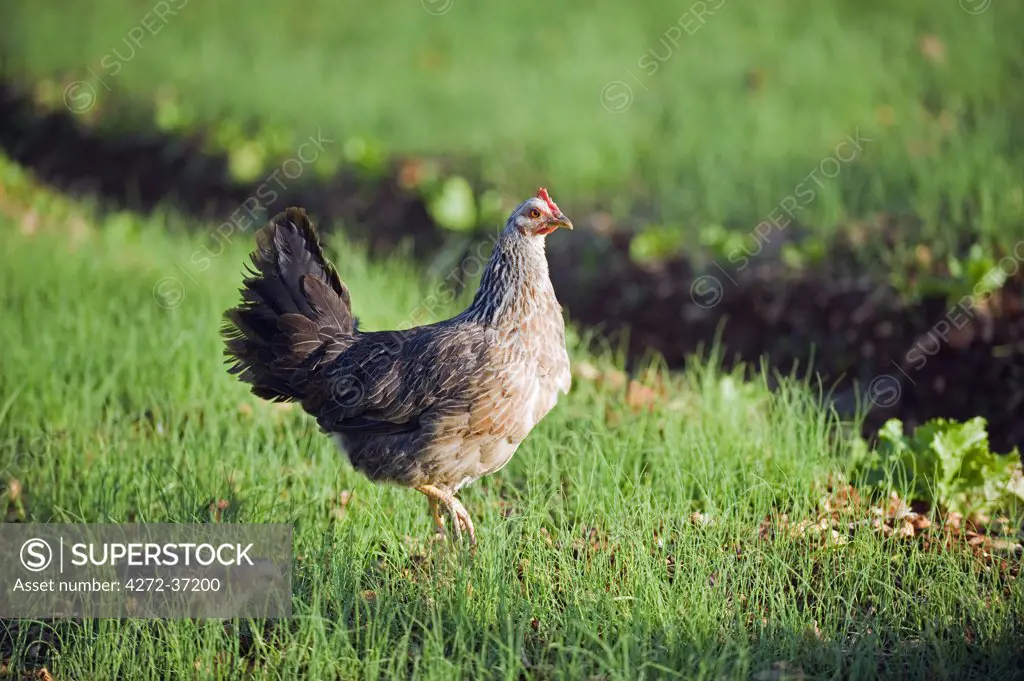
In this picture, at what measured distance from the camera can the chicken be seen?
14.0 feet

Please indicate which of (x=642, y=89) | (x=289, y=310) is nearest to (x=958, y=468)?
(x=289, y=310)

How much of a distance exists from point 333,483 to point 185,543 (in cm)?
80

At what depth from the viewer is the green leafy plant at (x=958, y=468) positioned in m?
4.59

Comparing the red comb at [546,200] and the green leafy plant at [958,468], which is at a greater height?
the red comb at [546,200]

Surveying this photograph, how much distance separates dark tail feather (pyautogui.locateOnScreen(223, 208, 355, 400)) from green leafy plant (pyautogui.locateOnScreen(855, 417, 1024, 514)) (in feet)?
7.95

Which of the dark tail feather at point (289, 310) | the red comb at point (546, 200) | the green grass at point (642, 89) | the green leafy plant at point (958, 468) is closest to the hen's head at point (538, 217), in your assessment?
the red comb at point (546, 200)

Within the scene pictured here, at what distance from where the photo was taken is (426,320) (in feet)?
22.4

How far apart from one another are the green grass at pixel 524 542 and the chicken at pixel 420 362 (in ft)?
0.95

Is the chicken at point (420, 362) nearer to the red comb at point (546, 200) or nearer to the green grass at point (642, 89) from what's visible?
the red comb at point (546, 200)

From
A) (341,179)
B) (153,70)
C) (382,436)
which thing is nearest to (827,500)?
(382,436)

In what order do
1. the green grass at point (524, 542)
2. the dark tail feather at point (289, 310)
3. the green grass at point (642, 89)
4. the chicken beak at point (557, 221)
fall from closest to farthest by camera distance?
the green grass at point (524, 542) < the chicken beak at point (557, 221) < the dark tail feather at point (289, 310) < the green grass at point (642, 89)

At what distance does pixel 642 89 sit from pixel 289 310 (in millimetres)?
6179

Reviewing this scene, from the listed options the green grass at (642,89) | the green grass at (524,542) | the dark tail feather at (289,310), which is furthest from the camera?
the green grass at (642,89)

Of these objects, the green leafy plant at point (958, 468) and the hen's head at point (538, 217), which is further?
the green leafy plant at point (958, 468)
